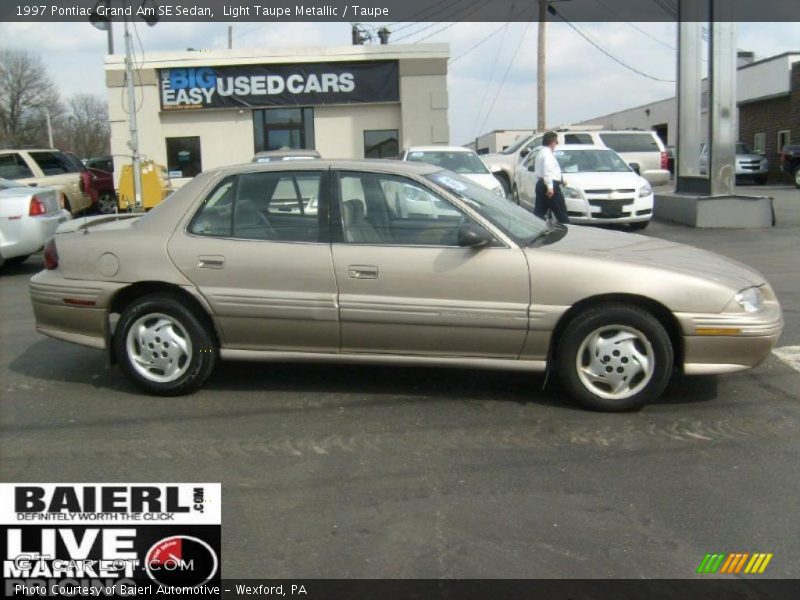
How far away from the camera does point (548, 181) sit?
39.7 feet

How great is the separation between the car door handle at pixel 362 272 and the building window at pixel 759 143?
33913 mm

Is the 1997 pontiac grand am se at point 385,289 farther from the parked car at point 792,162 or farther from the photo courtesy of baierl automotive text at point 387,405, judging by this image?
the parked car at point 792,162

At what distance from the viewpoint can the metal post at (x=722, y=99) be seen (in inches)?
583

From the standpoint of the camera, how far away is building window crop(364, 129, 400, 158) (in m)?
24.9

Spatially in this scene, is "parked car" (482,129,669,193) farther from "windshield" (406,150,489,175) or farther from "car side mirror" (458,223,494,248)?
"car side mirror" (458,223,494,248)

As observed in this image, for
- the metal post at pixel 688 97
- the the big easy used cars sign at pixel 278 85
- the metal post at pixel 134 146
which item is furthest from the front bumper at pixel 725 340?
the the big easy used cars sign at pixel 278 85

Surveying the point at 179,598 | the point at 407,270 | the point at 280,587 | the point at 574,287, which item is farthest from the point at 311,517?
the point at 574,287

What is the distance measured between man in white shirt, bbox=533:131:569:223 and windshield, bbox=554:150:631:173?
2.72 metres

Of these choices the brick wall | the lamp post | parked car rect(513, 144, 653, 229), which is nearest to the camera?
parked car rect(513, 144, 653, 229)

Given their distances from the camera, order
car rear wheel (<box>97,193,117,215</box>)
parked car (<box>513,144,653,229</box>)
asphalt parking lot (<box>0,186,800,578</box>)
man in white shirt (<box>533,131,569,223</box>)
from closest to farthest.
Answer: asphalt parking lot (<box>0,186,800,578</box>) < man in white shirt (<box>533,131,569,223</box>) < parked car (<box>513,144,653,229</box>) < car rear wheel (<box>97,193,117,215</box>)

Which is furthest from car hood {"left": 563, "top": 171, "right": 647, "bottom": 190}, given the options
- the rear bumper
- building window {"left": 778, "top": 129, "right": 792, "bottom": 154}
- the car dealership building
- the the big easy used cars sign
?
building window {"left": 778, "top": 129, "right": 792, "bottom": 154}

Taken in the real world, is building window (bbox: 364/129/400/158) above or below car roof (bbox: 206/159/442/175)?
above

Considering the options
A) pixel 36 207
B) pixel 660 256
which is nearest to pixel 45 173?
pixel 36 207

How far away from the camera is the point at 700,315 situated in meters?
5.04
